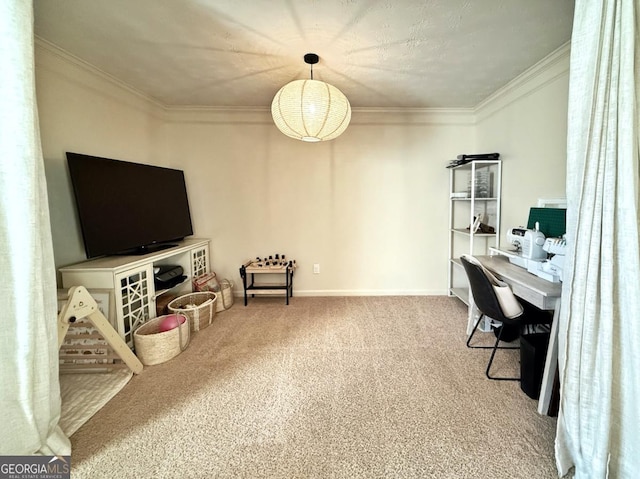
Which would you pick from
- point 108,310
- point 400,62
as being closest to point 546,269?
point 400,62

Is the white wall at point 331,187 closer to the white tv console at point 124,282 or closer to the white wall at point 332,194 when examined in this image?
the white wall at point 332,194

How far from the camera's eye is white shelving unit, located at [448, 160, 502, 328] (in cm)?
257

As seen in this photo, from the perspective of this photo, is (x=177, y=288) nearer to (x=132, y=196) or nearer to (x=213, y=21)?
(x=132, y=196)

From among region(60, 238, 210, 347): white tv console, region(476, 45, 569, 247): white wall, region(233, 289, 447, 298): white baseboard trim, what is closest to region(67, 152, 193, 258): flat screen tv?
region(60, 238, 210, 347): white tv console

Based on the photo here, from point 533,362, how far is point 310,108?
6.98 ft

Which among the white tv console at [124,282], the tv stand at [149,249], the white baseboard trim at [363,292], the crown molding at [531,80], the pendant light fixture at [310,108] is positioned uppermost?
the crown molding at [531,80]

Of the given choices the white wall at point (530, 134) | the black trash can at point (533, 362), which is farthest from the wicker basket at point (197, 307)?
the white wall at point (530, 134)

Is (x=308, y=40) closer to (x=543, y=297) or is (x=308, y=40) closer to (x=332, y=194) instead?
(x=332, y=194)

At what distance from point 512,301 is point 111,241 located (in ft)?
9.92

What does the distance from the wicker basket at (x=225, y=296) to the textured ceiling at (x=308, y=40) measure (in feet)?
6.91

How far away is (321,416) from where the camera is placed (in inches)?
53.6

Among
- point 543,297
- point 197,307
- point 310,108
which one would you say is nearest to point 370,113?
point 310,108

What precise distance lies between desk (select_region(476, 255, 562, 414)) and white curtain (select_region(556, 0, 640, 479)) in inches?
13.1

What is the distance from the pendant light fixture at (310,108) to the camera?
159 cm
